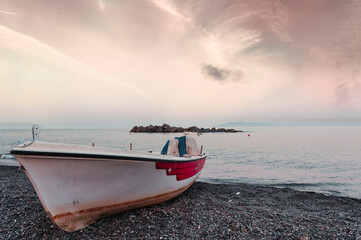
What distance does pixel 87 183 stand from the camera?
4.83m

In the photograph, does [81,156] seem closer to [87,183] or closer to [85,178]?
[85,178]

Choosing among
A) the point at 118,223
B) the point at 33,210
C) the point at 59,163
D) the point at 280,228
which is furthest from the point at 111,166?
the point at 280,228

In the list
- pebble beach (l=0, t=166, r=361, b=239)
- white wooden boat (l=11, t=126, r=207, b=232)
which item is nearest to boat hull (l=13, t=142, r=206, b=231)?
white wooden boat (l=11, t=126, r=207, b=232)

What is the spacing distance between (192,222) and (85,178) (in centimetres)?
328

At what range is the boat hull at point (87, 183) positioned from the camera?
438 cm

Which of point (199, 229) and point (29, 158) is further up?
point (29, 158)

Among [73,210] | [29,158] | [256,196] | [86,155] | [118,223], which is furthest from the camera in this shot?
[256,196]

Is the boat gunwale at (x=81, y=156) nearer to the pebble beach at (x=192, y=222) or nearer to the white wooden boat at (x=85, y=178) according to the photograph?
the white wooden boat at (x=85, y=178)

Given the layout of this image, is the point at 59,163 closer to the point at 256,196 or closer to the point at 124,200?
the point at 124,200

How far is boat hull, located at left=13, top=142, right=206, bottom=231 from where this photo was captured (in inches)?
172

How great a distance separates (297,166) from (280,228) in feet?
52.2

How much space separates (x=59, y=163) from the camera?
14.4 feet

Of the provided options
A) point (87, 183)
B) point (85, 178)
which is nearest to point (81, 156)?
point (85, 178)

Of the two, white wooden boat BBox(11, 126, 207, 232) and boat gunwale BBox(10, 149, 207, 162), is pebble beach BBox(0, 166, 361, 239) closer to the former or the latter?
white wooden boat BBox(11, 126, 207, 232)
